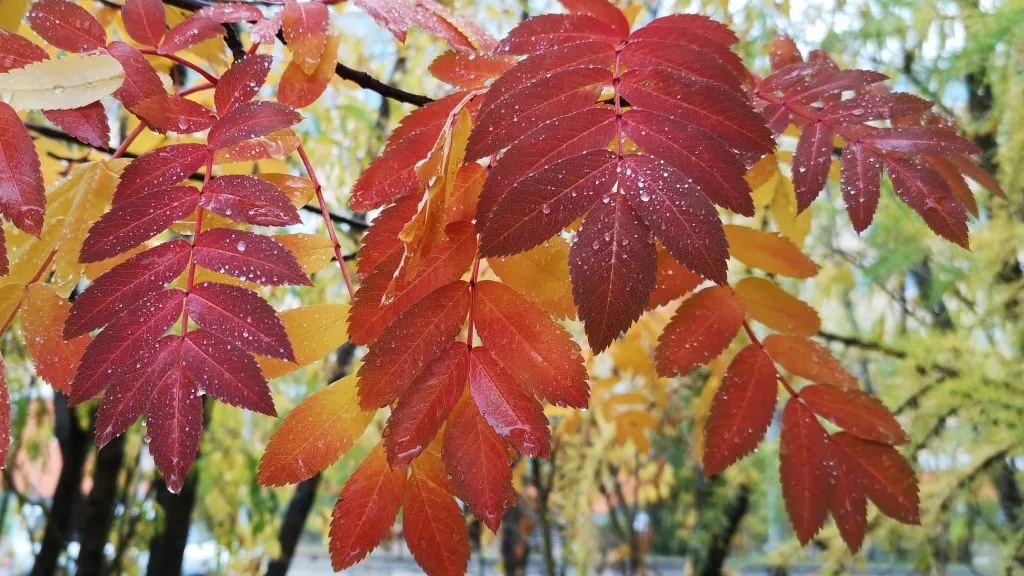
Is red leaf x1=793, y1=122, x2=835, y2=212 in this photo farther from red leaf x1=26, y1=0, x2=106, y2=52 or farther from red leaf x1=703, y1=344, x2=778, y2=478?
red leaf x1=26, y1=0, x2=106, y2=52

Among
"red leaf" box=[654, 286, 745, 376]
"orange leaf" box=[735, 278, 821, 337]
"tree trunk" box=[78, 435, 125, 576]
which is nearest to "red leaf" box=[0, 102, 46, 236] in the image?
"red leaf" box=[654, 286, 745, 376]

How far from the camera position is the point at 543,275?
0.52 m

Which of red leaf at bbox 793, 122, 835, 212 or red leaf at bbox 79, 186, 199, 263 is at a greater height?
red leaf at bbox 793, 122, 835, 212

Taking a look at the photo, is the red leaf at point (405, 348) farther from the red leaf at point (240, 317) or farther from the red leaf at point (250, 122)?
the red leaf at point (250, 122)

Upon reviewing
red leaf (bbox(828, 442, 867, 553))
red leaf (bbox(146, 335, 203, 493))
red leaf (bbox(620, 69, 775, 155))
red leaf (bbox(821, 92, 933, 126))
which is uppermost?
red leaf (bbox(821, 92, 933, 126))

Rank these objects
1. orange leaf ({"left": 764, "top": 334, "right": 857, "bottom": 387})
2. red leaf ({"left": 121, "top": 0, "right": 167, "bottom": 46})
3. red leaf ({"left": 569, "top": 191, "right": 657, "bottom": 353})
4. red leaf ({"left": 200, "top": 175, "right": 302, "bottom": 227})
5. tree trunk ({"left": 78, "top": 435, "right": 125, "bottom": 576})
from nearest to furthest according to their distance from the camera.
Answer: red leaf ({"left": 569, "top": 191, "right": 657, "bottom": 353})
red leaf ({"left": 200, "top": 175, "right": 302, "bottom": 227})
red leaf ({"left": 121, "top": 0, "right": 167, "bottom": 46})
orange leaf ({"left": 764, "top": 334, "right": 857, "bottom": 387})
tree trunk ({"left": 78, "top": 435, "right": 125, "bottom": 576})

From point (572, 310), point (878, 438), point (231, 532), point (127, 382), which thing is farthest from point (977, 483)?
point (231, 532)

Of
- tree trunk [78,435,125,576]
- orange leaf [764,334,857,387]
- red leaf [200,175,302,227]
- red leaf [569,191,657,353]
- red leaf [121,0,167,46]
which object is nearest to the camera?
red leaf [569,191,657,353]

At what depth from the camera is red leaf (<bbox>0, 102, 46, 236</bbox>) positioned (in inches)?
17.7

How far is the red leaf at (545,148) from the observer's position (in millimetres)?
430

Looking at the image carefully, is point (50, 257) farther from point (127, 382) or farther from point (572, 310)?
point (572, 310)

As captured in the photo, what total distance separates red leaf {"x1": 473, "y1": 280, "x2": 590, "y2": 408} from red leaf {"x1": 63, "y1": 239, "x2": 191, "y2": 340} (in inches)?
8.1

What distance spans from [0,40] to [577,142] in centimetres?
41

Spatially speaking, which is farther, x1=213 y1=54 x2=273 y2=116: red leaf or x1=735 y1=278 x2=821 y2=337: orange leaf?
x1=735 y1=278 x2=821 y2=337: orange leaf
